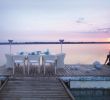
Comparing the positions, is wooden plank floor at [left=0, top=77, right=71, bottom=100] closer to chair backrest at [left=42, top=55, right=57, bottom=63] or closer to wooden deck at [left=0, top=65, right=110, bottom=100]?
wooden deck at [left=0, top=65, right=110, bottom=100]

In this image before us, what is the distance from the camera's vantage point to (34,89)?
7715mm

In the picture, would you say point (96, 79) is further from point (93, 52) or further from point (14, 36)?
point (14, 36)

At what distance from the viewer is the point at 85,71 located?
984cm

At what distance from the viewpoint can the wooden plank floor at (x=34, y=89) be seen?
714 cm

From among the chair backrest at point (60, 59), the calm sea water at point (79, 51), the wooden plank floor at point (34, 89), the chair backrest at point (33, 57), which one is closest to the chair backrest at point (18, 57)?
the chair backrest at point (33, 57)

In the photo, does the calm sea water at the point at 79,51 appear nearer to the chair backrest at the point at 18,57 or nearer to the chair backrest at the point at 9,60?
the chair backrest at the point at 9,60

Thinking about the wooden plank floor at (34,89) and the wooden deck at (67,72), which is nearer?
the wooden plank floor at (34,89)

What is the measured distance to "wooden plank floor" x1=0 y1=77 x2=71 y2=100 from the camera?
714 cm

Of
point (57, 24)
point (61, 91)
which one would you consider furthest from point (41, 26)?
point (61, 91)

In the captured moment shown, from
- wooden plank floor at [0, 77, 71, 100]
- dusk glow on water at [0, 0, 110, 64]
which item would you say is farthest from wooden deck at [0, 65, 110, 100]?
dusk glow on water at [0, 0, 110, 64]

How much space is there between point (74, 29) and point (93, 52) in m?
1.53

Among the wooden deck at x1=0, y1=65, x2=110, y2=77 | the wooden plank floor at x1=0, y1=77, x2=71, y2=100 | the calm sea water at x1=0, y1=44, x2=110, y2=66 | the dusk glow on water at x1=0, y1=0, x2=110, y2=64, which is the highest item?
the dusk glow on water at x1=0, y1=0, x2=110, y2=64

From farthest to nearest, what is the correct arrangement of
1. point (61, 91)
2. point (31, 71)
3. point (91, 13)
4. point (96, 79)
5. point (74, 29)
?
point (74, 29)
point (91, 13)
point (31, 71)
point (96, 79)
point (61, 91)

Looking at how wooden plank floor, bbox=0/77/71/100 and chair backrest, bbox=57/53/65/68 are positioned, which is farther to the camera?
chair backrest, bbox=57/53/65/68
